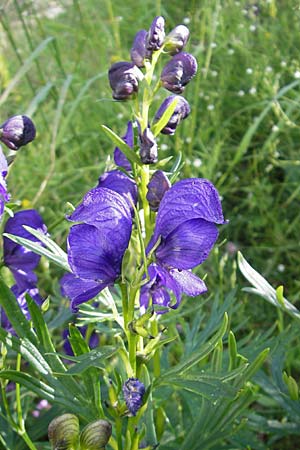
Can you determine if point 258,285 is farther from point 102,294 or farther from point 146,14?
point 146,14

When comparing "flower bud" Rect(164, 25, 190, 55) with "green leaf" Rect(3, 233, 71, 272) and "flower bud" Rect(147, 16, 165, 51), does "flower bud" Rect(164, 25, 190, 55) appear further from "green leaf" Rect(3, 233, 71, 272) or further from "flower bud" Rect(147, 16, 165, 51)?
"green leaf" Rect(3, 233, 71, 272)

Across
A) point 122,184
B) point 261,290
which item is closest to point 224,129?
point 261,290

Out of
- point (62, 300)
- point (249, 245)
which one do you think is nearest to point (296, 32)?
point (249, 245)

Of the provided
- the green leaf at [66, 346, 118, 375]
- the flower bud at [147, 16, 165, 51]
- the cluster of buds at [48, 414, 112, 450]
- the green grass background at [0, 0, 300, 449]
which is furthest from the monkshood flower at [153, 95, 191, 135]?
the green grass background at [0, 0, 300, 449]

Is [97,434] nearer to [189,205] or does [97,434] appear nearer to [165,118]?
[189,205]

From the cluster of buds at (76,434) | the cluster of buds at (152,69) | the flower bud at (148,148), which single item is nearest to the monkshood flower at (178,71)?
the cluster of buds at (152,69)

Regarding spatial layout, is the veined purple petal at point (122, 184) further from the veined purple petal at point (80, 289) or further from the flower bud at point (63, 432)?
the flower bud at point (63, 432)
